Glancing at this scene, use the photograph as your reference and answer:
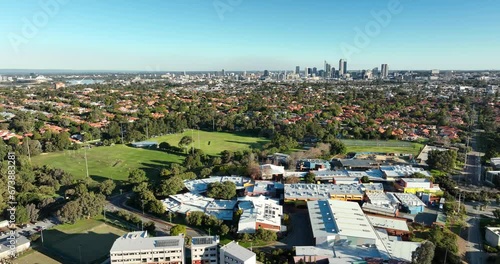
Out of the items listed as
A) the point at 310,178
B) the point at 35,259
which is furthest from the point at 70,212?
the point at 310,178

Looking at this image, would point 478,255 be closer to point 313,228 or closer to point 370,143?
point 313,228

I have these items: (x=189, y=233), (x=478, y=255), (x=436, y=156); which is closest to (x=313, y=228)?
(x=189, y=233)

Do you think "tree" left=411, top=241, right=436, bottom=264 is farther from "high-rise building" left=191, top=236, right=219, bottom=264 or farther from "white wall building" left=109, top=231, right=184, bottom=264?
"white wall building" left=109, top=231, right=184, bottom=264

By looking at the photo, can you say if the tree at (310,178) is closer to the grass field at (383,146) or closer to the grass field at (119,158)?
the grass field at (383,146)

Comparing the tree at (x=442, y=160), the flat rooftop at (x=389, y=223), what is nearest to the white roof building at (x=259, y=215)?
the flat rooftop at (x=389, y=223)

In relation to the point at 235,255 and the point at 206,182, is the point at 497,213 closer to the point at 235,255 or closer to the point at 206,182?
the point at 235,255
